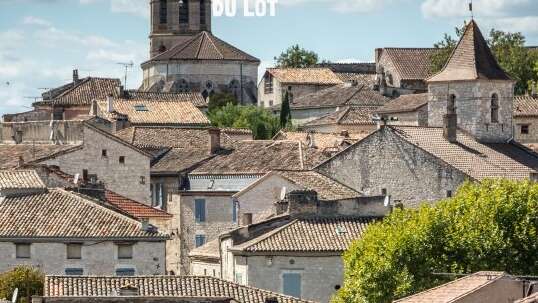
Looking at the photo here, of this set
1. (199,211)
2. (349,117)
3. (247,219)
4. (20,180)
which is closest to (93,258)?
(20,180)

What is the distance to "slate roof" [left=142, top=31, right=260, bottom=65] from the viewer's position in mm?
187750

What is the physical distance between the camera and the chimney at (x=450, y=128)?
327 ft

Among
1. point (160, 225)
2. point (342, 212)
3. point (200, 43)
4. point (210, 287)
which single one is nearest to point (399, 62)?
point (200, 43)

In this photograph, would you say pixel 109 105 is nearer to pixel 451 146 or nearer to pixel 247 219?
pixel 451 146

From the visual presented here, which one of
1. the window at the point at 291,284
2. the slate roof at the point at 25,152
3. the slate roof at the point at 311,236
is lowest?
the window at the point at 291,284

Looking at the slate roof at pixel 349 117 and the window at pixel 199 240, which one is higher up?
the slate roof at pixel 349 117

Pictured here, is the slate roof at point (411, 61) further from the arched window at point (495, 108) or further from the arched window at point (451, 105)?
the arched window at point (451, 105)

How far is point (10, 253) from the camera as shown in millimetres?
78375

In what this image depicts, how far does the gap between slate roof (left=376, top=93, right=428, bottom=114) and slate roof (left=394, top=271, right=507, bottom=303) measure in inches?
3039

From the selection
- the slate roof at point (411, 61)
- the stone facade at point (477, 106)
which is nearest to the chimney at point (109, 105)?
the stone facade at point (477, 106)

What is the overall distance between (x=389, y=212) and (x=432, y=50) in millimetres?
103689

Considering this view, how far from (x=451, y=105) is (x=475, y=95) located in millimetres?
1804

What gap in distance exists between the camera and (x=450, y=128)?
10019 centimetres

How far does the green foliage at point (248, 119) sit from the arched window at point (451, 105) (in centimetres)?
3282
